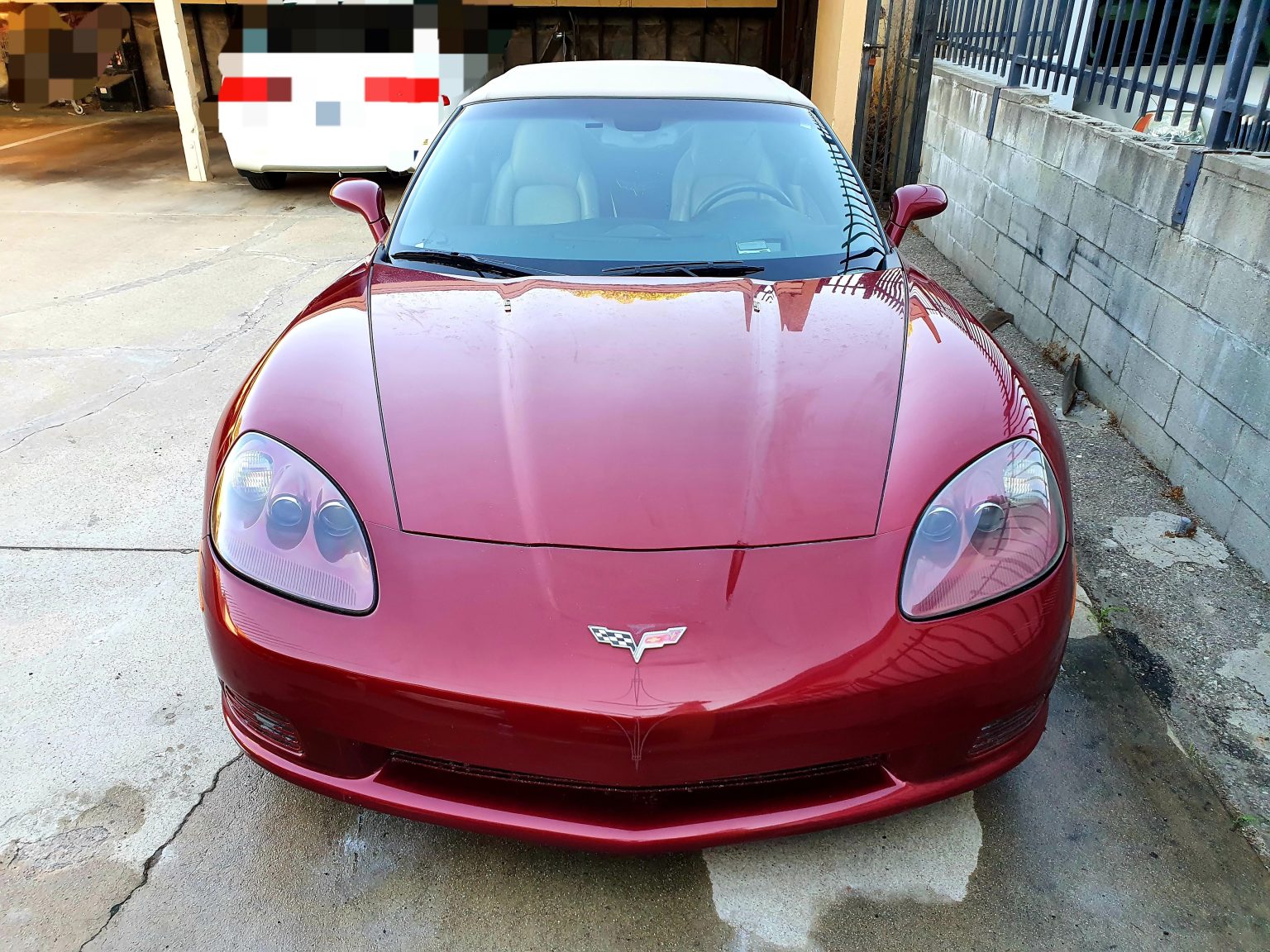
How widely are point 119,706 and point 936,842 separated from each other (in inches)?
75.9

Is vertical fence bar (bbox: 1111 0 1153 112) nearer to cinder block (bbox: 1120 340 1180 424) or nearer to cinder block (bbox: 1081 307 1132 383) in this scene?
cinder block (bbox: 1081 307 1132 383)

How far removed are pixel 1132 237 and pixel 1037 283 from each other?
3.05 feet

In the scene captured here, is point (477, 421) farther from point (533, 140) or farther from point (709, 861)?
point (533, 140)

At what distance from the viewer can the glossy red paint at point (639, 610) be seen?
1386mm

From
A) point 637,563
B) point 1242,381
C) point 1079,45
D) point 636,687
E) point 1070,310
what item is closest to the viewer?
point 636,687

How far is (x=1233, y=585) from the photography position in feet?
8.35

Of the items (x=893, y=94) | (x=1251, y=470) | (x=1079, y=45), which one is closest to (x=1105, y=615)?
(x=1251, y=470)

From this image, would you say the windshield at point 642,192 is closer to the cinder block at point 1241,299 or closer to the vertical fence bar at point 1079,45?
the cinder block at point 1241,299

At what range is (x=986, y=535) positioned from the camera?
5.19ft

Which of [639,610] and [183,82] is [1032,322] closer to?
[639,610]

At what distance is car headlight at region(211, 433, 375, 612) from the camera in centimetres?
151

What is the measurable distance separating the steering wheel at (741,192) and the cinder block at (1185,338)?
1.53 meters

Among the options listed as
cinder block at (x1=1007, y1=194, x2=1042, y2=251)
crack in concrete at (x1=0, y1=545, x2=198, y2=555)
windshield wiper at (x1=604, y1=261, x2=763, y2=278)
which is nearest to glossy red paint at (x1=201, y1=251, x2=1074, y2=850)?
windshield wiper at (x1=604, y1=261, x2=763, y2=278)

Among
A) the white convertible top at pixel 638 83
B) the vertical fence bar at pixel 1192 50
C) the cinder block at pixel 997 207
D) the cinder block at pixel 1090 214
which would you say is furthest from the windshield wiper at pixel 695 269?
the cinder block at pixel 997 207
